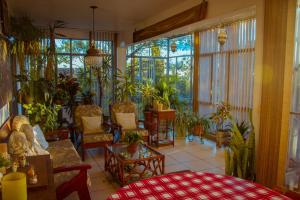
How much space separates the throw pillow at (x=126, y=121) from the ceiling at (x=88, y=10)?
83.7 inches

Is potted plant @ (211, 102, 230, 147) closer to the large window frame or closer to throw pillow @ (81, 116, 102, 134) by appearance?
the large window frame

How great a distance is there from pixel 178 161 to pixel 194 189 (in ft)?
8.94

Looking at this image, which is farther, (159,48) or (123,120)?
(159,48)

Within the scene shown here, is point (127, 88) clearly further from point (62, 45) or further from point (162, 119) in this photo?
point (62, 45)

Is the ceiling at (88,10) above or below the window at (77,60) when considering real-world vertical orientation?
above

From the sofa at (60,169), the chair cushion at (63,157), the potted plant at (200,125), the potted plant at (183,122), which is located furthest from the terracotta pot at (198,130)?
the sofa at (60,169)

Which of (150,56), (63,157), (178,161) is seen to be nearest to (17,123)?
(63,157)

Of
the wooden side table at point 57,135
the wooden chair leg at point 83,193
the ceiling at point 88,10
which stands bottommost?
the wooden chair leg at point 83,193

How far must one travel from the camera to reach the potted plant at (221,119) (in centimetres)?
511

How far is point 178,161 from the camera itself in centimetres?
450

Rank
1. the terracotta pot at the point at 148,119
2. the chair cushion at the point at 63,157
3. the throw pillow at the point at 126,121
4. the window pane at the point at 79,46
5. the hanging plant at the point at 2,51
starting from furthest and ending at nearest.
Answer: the window pane at the point at 79,46, the terracotta pot at the point at 148,119, the throw pillow at the point at 126,121, the hanging plant at the point at 2,51, the chair cushion at the point at 63,157

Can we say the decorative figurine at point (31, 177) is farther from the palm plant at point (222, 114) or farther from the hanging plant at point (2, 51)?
the palm plant at point (222, 114)

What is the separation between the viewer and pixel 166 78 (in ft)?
20.3

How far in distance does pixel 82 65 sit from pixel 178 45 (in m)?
2.78
